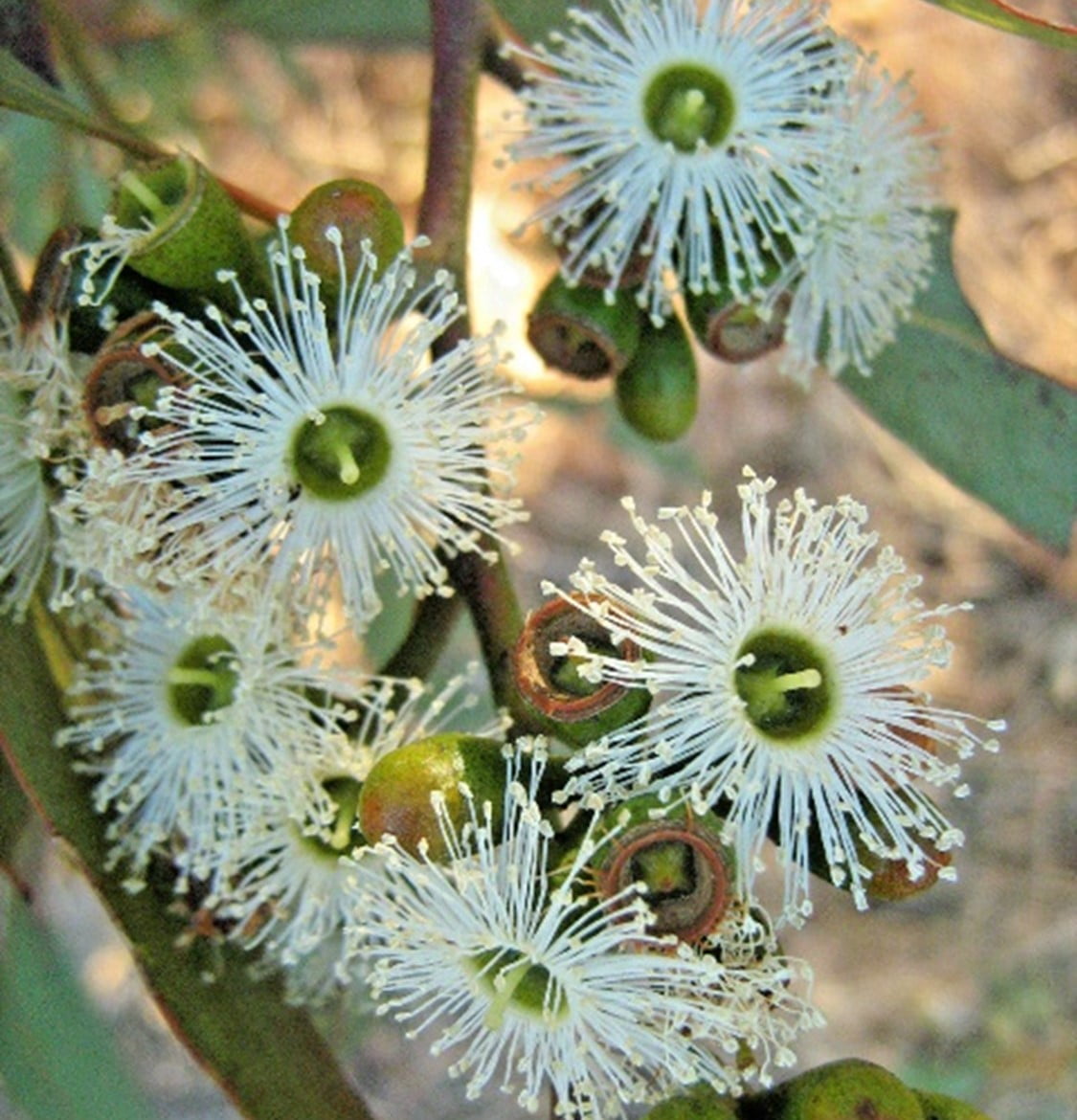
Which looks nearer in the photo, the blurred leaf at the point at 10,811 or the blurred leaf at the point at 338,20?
the blurred leaf at the point at 10,811

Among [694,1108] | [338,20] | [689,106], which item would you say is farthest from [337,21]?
[694,1108]

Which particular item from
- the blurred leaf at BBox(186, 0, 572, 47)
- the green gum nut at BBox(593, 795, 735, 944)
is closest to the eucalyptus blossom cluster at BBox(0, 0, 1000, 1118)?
the green gum nut at BBox(593, 795, 735, 944)

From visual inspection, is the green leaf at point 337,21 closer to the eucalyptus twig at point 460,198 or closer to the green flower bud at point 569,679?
the eucalyptus twig at point 460,198

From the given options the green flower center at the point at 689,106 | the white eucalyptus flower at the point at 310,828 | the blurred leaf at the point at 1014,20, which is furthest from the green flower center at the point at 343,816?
the blurred leaf at the point at 1014,20

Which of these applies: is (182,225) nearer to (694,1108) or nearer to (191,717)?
(191,717)

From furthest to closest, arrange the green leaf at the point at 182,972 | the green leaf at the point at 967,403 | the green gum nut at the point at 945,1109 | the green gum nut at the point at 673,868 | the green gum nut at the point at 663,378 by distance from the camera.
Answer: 1. the green leaf at the point at 967,403
2. the green gum nut at the point at 663,378
3. the green leaf at the point at 182,972
4. the green gum nut at the point at 945,1109
5. the green gum nut at the point at 673,868

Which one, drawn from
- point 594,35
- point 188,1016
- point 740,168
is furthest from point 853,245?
point 188,1016
